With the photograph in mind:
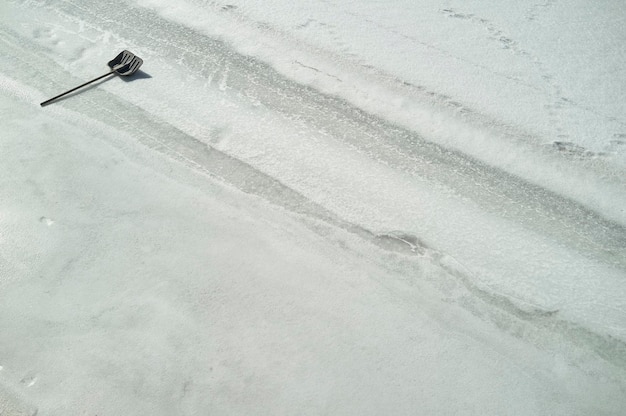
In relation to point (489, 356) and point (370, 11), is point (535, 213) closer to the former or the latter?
point (489, 356)

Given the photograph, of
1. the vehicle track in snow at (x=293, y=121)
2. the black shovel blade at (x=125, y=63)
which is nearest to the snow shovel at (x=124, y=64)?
the black shovel blade at (x=125, y=63)

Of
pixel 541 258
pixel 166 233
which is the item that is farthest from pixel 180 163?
pixel 541 258

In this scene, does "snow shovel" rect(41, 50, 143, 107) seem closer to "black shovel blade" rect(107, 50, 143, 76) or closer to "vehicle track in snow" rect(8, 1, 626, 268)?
"black shovel blade" rect(107, 50, 143, 76)

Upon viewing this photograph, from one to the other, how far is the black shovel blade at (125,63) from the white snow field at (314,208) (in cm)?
6

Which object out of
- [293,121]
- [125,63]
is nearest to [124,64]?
[125,63]

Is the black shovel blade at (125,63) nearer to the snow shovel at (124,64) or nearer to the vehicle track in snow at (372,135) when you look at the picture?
the snow shovel at (124,64)

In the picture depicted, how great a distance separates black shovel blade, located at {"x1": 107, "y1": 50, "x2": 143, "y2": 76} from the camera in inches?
130

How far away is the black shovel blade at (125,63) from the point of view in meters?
3.31

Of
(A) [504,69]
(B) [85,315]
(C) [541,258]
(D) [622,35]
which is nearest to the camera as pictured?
(B) [85,315]

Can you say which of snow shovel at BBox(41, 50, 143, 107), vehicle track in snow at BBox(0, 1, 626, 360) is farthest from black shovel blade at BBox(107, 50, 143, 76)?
vehicle track in snow at BBox(0, 1, 626, 360)

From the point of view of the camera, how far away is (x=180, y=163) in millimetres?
2875

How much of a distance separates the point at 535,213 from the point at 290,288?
1300 millimetres

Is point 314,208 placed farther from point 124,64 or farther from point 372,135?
point 124,64

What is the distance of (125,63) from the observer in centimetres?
332
